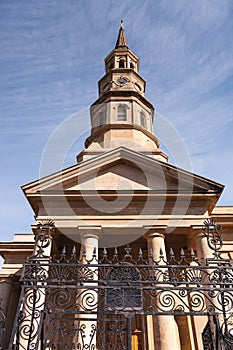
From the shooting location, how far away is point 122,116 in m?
25.4

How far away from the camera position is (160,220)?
550 inches

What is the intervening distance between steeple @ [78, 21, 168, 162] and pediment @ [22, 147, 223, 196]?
642 centimetres

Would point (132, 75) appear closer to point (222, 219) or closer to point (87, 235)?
point (222, 219)

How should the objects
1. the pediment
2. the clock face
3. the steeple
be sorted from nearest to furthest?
the pediment
the steeple
the clock face

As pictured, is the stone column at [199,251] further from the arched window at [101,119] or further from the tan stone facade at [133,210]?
the arched window at [101,119]

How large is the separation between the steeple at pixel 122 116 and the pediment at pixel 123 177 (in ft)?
21.1

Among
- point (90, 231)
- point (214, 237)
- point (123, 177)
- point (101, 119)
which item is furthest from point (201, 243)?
point (101, 119)

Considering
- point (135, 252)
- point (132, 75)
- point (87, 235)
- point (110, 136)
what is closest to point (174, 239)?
point (135, 252)

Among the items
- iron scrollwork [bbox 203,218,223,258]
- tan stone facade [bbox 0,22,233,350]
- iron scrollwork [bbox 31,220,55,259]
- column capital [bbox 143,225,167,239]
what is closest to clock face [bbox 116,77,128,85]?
tan stone facade [bbox 0,22,233,350]

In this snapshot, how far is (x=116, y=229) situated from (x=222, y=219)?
5.84 meters

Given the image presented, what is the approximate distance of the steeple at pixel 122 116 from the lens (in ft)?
77.1

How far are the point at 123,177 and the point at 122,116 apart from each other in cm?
1075

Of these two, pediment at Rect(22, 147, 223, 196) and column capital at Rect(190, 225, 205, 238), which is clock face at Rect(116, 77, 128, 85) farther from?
column capital at Rect(190, 225, 205, 238)

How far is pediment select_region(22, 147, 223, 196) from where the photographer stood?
1459 centimetres
